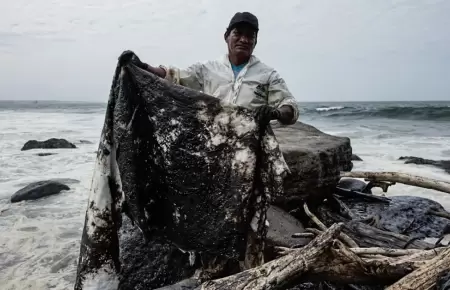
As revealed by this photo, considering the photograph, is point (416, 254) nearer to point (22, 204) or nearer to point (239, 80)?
point (239, 80)

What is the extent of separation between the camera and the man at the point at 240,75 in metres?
3.26

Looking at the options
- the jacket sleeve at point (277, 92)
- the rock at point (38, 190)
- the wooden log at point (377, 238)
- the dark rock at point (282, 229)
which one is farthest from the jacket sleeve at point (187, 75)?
the rock at point (38, 190)

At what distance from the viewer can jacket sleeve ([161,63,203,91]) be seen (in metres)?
3.25

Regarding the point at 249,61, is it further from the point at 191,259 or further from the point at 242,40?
the point at 191,259

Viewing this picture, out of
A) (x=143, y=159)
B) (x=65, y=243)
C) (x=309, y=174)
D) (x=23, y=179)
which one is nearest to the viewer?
(x=143, y=159)

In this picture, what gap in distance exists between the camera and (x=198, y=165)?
2703mm

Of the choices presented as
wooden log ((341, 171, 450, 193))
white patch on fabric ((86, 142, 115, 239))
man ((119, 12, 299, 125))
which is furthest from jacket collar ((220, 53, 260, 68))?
wooden log ((341, 171, 450, 193))

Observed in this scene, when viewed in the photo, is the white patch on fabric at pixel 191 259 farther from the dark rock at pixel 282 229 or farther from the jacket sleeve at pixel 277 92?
the jacket sleeve at pixel 277 92

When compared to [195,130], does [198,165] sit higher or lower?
lower

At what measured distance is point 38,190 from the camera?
7418 mm

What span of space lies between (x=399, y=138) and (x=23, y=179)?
15.8m

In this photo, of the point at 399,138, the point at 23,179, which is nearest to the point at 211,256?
the point at 23,179

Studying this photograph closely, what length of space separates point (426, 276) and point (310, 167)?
2.13 metres

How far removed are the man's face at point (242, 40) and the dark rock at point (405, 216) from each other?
2.65 m
